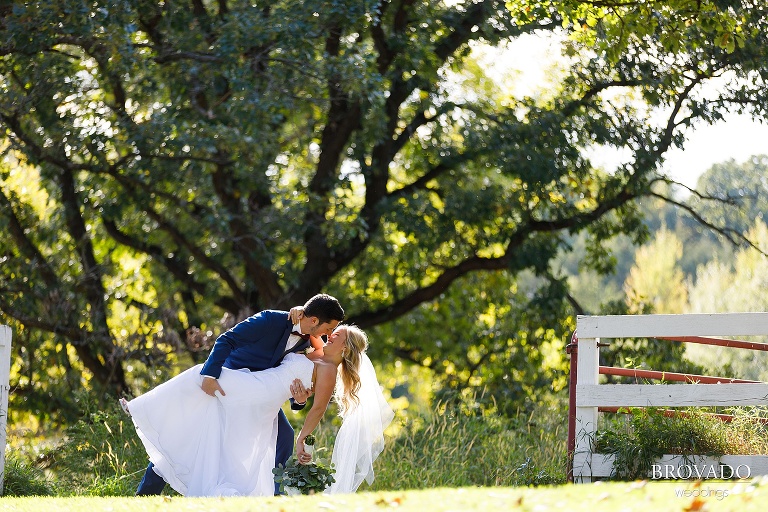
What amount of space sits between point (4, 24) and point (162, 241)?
5072mm

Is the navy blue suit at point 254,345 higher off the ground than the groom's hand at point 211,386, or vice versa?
the navy blue suit at point 254,345

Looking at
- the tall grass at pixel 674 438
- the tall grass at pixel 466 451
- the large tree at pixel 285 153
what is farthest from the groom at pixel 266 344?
the large tree at pixel 285 153

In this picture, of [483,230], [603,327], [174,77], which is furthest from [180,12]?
[603,327]

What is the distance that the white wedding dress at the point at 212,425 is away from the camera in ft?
24.8

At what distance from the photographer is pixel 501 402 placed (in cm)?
1550

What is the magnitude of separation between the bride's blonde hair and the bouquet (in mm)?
735

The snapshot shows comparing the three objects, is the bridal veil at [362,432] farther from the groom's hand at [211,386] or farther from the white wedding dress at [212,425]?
the groom's hand at [211,386]

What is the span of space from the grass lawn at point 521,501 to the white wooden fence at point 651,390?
176 cm

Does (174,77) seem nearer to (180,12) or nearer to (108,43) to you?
(180,12)

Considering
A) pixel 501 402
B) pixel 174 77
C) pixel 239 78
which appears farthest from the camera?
pixel 501 402

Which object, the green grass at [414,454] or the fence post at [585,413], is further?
the green grass at [414,454]

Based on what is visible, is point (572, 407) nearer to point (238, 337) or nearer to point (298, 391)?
point (298, 391)

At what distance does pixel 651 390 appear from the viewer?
741 cm

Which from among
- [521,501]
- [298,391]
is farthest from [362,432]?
[521,501]
